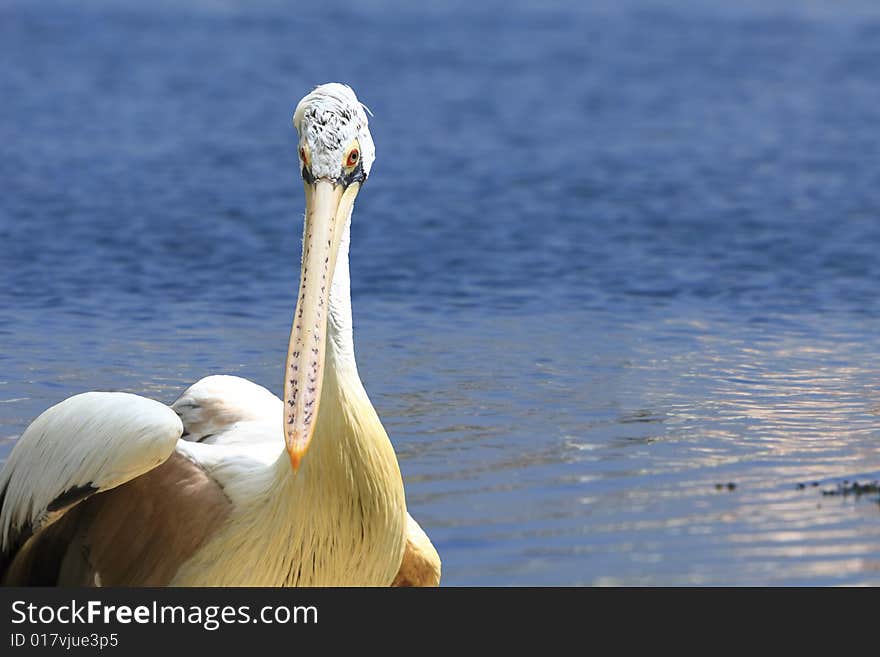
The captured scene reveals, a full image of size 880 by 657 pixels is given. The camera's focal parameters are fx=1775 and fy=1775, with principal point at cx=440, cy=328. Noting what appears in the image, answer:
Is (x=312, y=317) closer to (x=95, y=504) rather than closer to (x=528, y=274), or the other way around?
(x=95, y=504)

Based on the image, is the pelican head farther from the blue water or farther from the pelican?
the blue water

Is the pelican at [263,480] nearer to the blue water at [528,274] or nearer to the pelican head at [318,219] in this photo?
the pelican head at [318,219]

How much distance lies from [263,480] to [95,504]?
461mm

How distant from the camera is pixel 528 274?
32.6ft

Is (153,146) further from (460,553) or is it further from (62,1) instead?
(62,1)

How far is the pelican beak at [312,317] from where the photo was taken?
4.10m

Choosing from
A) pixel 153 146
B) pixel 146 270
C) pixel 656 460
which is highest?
pixel 153 146

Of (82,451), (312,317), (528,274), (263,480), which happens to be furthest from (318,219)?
(528,274)

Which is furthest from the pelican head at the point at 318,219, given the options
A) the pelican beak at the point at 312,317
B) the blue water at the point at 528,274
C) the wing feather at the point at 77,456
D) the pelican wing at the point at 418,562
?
the blue water at the point at 528,274

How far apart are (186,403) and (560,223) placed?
6.96 metres

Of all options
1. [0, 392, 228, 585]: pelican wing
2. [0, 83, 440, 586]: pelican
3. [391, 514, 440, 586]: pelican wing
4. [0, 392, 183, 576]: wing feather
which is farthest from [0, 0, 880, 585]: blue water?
[0, 392, 183, 576]: wing feather

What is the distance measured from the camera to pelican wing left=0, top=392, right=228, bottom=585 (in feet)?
14.4

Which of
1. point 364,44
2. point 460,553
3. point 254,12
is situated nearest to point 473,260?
point 460,553
